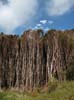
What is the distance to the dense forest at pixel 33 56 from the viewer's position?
72688mm

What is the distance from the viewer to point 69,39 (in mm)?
72562

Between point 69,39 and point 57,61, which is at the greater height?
point 69,39

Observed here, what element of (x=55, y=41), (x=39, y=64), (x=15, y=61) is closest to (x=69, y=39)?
(x=55, y=41)

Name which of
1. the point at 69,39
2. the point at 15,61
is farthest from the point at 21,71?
the point at 69,39

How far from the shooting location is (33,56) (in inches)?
2980

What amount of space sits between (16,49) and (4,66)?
503cm

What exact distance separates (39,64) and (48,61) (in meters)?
2.14

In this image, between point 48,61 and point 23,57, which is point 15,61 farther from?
point 48,61

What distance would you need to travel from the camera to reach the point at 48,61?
2933 inches

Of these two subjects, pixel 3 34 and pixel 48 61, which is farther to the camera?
pixel 3 34

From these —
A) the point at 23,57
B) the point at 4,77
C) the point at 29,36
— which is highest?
the point at 29,36

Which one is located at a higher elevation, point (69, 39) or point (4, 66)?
point (69, 39)

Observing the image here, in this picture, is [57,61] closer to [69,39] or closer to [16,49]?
[69,39]

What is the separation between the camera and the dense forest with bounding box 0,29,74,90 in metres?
72.7
